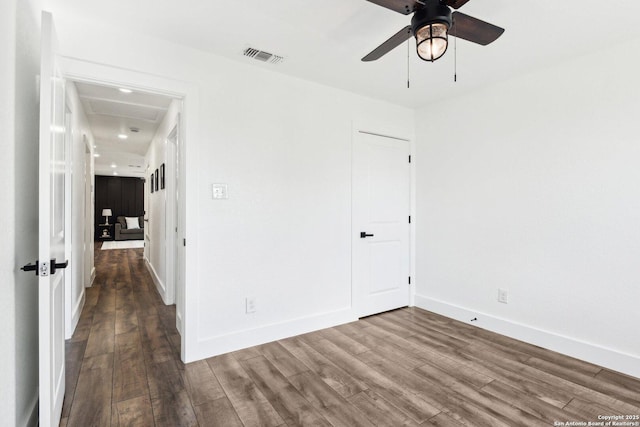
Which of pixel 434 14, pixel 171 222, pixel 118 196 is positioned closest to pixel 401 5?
pixel 434 14

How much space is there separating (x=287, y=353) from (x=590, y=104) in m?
3.22

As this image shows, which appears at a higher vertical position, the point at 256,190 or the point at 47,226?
the point at 256,190

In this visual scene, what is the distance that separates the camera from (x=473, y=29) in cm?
176

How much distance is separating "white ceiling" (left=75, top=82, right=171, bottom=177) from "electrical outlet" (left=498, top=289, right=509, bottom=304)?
3841 mm

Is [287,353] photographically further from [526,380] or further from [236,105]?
[236,105]

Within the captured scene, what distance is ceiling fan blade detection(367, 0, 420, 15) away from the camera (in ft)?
5.11

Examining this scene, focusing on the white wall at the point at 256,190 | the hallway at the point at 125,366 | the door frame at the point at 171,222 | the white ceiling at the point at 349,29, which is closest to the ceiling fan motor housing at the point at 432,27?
the white ceiling at the point at 349,29

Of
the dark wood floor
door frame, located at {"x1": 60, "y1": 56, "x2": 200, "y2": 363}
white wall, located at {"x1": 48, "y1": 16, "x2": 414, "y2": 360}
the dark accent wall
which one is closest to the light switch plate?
white wall, located at {"x1": 48, "y1": 16, "x2": 414, "y2": 360}

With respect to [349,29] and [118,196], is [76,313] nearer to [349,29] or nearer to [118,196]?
[349,29]

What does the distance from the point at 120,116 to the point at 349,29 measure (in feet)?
11.5

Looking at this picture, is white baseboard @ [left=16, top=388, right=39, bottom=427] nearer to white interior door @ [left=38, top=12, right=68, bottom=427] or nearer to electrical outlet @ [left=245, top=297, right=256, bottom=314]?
white interior door @ [left=38, top=12, right=68, bottom=427]

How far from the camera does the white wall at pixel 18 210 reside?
1366 millimetres

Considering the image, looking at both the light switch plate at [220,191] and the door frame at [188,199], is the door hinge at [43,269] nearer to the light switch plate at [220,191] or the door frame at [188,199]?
the door frame at [188,199]

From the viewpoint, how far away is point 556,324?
2816mm
